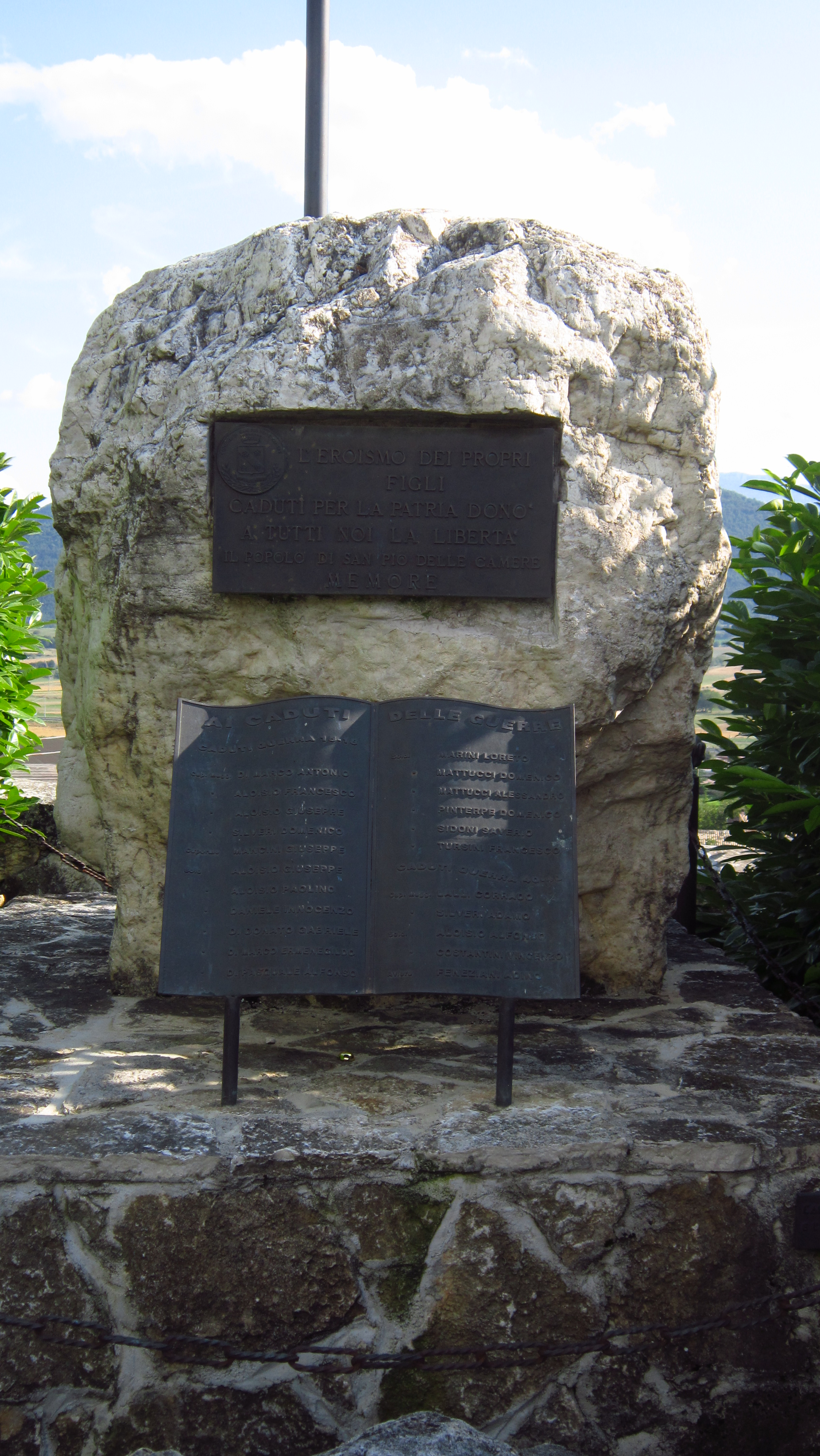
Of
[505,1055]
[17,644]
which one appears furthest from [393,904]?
[17,644]

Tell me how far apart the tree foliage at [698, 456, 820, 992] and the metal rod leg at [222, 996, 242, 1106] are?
248 centimetres

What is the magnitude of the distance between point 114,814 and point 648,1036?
6.80 feet

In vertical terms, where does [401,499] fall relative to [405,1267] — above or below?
above

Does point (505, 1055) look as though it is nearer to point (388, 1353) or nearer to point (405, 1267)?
point (405, 1267)

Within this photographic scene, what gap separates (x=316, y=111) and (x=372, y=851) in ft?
12.5

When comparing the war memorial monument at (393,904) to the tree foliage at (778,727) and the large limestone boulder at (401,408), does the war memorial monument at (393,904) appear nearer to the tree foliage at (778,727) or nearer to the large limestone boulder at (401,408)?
the large limestone boulder at (401,408)

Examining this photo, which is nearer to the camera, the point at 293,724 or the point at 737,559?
the point at 293,724

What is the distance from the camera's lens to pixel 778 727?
5160 mm

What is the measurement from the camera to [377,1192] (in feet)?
8.95

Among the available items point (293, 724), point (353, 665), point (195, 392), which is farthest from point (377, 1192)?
point (195, 392)

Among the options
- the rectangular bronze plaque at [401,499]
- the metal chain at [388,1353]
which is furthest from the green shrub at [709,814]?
the metal chain at [388,1353]

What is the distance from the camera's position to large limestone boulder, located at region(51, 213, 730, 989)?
3.71 m

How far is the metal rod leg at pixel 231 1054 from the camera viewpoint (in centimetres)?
303

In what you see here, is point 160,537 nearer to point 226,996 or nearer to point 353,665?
point 353,665
